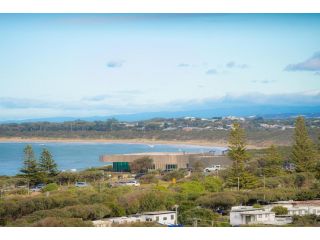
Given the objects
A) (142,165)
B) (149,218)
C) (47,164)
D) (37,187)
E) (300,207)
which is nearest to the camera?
(149,218)

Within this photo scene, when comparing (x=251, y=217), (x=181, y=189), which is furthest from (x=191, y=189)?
(x=251, y=217)

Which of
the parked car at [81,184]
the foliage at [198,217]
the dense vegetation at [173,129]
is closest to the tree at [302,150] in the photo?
the dense vegetation at [173,129]

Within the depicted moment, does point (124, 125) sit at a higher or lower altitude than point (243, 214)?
higher

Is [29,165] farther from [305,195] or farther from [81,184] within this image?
[305,195]

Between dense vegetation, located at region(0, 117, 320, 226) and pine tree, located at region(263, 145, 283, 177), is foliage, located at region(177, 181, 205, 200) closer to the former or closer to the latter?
dense vegetation, located at region(0, 117, 320, 226)
